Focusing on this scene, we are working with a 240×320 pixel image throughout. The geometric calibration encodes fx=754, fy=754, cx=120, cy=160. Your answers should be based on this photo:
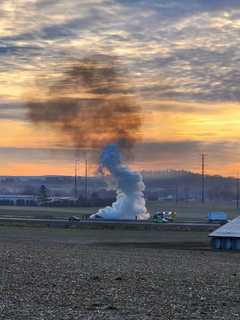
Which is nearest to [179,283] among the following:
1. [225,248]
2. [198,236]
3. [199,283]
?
[199,283]

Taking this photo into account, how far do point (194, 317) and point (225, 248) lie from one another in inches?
1271

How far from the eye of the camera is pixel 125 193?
105 meters

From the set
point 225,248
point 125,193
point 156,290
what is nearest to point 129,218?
point 125,193

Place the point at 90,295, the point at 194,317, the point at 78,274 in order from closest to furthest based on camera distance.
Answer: the point at 194,317, the point at 90,295, the point at 78,274

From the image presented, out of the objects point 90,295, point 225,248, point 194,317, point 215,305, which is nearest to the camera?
point 194,317

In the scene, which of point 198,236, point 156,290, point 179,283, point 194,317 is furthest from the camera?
point 198,236

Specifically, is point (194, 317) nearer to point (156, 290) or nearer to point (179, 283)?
point (156, 290)

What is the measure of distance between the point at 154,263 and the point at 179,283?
8.46 m

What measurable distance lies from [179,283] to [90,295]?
4.62 meters

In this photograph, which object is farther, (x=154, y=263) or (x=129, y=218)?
(x=129, y=218)

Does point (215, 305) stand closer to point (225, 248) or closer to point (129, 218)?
point (225, 248)

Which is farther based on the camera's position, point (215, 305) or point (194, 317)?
point (215, 305)

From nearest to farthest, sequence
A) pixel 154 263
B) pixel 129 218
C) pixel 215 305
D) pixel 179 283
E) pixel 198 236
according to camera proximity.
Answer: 1. pixel 215 305
2. pixel 179 283
3. pixel 154 263
4. pixel 198 236
5. pixel 129 218

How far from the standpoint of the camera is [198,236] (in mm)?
63750
